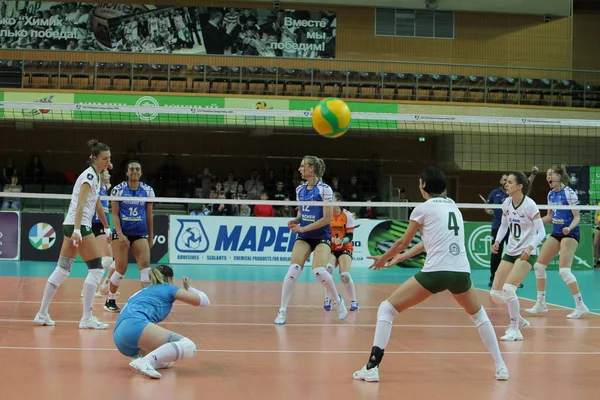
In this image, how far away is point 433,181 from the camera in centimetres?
573

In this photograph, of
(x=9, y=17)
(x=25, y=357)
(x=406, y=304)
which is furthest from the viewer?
(x=9, y=17)

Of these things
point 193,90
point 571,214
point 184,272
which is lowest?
point 184,272

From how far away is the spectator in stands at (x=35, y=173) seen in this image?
21.3 meters

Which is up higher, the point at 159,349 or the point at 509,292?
the point at 509,292

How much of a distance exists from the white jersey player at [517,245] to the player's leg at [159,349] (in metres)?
3.63

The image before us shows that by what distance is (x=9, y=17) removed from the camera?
23.4m

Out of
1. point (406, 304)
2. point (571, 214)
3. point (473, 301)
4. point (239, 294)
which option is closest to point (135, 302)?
point (406, 304)

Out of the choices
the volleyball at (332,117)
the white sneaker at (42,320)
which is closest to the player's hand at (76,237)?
the white sneaker at (42,320)

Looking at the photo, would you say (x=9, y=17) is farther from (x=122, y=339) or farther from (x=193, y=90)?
(x=122, y=339)

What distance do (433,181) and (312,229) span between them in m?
3.08

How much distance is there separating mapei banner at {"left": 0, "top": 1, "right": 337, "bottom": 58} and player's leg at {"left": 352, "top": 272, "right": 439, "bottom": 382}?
19.1 meters

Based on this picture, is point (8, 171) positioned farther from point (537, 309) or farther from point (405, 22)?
point (537, 309)

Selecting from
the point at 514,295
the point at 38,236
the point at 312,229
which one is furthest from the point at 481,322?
the point at 38,236

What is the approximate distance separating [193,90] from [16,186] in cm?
555
